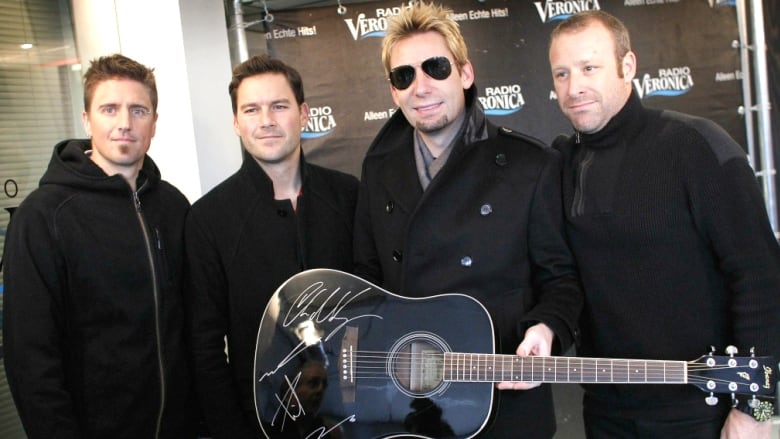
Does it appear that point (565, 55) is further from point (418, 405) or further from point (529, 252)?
point (418, 405)

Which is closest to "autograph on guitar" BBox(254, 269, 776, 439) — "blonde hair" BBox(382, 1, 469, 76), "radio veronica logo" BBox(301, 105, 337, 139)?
"blonde hair" BBox(382, 1, 469, 76)

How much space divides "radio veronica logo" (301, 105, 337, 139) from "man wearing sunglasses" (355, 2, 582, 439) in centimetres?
202

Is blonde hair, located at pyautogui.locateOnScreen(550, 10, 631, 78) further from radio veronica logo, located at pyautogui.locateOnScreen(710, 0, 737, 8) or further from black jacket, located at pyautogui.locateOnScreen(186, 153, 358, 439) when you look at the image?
radio veronica logo, located at pyautogui.locateOnScreen(710, 0, 737, 8)

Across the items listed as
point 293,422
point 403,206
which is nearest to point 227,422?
point 293,422

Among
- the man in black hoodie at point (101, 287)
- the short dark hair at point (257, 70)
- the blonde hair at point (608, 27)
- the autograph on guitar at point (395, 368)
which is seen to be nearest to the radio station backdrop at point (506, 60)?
the short dark hair at point (257, 70)

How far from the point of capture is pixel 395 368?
7.18ft

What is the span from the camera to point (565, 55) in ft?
7.78

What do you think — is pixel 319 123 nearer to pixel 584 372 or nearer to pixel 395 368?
pixel 395 368

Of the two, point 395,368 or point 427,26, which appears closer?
point 395,368

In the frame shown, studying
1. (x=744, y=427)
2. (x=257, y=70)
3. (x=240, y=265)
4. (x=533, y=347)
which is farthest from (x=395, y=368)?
(x=257, y=70)

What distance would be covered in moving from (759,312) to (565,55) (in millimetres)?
986

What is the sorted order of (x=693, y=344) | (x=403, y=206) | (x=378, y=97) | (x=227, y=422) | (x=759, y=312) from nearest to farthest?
(x=759, y=312), (x=693, y=344), (x=403, y=206), (x=227, y=422), (x=378, y=97)

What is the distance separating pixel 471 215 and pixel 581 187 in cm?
37

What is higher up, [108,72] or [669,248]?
[108,72]
